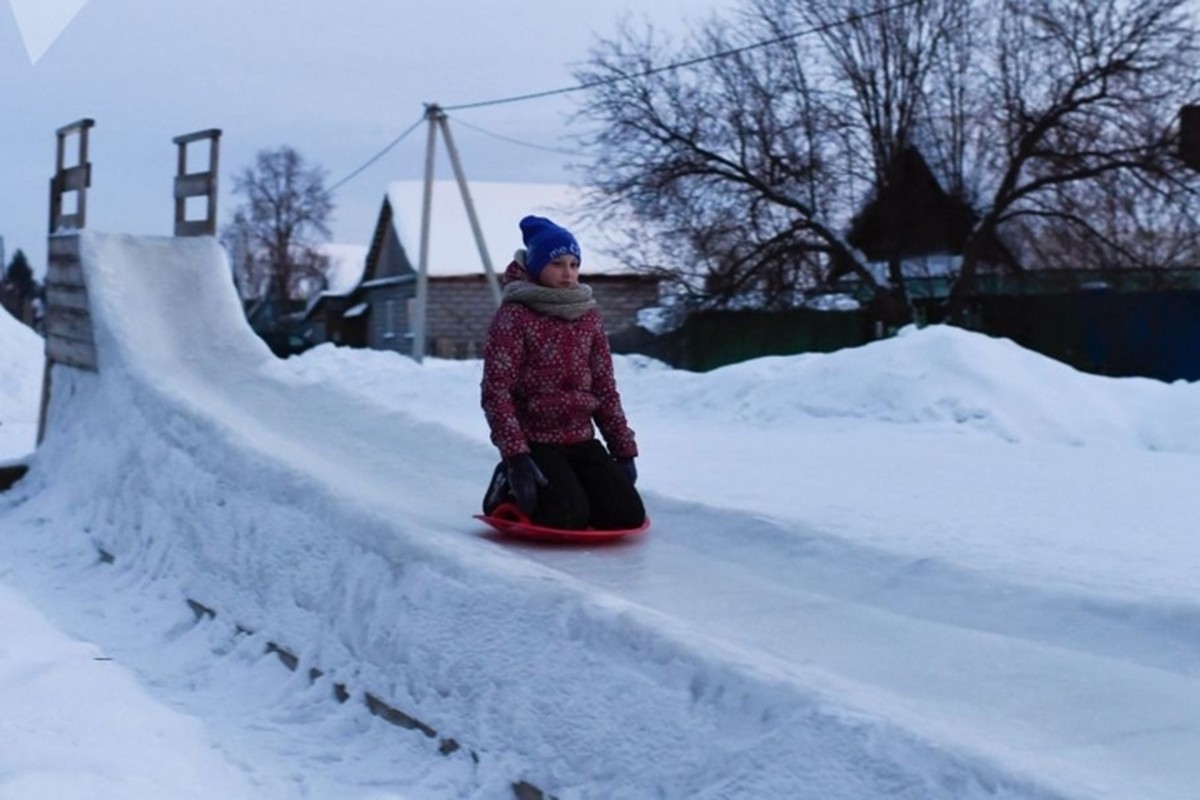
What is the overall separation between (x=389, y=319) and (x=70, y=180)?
31.7 m

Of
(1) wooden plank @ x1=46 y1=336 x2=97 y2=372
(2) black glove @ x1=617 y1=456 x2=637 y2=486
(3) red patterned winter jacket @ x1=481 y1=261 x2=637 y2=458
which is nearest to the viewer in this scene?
(3) red patterned winter jacket @ x1=481 y1=261 x2=637 y2=458

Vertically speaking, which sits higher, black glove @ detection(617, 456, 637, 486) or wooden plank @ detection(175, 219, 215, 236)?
wooden plank @ detection(175, 219, 215, 236)

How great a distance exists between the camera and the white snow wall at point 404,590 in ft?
10.1

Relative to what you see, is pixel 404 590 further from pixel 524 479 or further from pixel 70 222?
pixel 70 222

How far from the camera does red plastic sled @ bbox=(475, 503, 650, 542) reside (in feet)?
16.7

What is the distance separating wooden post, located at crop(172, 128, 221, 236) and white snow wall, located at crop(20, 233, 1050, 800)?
125 cm

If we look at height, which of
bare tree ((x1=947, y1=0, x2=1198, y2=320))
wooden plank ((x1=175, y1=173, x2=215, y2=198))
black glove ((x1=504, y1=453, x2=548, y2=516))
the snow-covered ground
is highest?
bare tree ((x1=947, y1=0, x2=1198, y2=320))

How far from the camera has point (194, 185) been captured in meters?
10.6

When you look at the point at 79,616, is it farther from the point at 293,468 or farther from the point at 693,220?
the point at 693,220

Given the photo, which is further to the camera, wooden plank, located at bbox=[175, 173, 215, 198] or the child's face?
wooden plank, located at bbox=[175, 173, 215, 198]

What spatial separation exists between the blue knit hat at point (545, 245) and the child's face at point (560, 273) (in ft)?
0.05

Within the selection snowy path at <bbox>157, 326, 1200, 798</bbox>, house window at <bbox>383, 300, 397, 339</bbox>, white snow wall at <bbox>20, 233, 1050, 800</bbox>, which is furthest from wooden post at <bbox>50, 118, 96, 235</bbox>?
house window at <bbox>383, 300, 397, 339</bbox>

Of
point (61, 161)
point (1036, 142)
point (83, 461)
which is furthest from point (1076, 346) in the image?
point (83, 461)

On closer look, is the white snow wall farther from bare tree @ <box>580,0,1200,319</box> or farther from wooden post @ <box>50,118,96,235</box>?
bare tree @ <box>580,0,1200,319</box>
